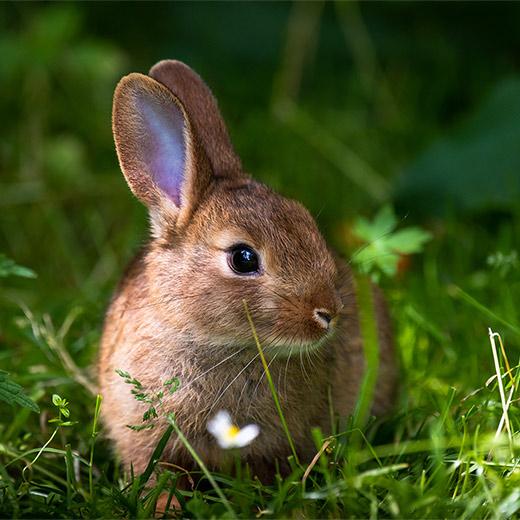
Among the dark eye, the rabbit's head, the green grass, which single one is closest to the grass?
the green grass

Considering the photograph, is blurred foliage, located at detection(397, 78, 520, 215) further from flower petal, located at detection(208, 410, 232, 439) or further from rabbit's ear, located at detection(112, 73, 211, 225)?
flower petal, located at detection(208, 410, 232, 439)

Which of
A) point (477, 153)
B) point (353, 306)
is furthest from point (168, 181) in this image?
point (477, 153)

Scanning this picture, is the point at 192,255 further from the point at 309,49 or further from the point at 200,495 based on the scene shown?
the point at 309,49

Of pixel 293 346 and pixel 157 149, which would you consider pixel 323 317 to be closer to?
pixel 293 346

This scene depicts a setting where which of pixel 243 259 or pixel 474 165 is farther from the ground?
pixel 474 165

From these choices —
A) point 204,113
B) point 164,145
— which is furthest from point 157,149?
point 204,113
